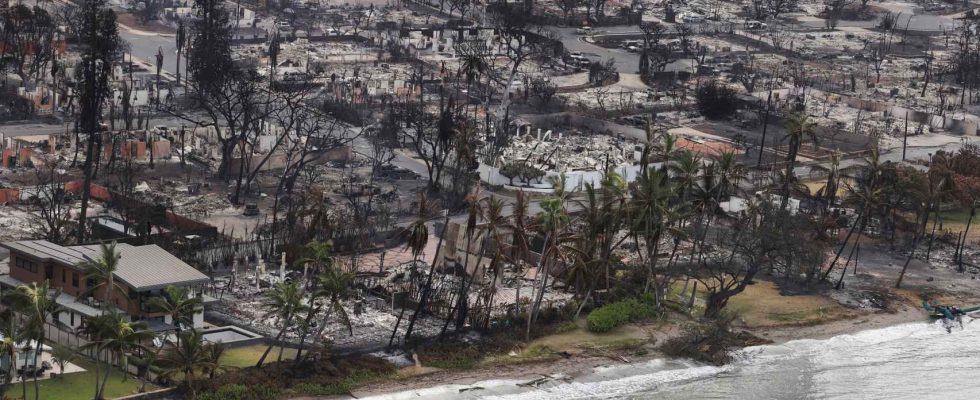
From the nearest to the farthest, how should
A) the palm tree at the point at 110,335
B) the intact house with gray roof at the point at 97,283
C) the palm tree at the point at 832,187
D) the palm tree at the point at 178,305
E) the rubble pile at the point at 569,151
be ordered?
1. the palm tree at the point at 110,335
2. the palm tree at the point at 178,305
3. the intact house with gray roof at the point at 97,283
4. the palm tree at the point at 832,187
5. the rubble pile at the point at 569,151

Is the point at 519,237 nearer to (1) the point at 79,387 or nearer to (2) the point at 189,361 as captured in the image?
(2) the point at 189,361

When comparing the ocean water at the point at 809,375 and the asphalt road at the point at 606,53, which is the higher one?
the ocean water at the point at 809,375

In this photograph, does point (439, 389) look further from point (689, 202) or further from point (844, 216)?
point (844, 216)

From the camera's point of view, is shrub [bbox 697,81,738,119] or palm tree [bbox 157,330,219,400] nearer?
palm tree [bbox 157,330,219,400]

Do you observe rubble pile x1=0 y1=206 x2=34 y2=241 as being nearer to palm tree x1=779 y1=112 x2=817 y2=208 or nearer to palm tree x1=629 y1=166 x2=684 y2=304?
palm tree x1=629 y1=166 x2=684 y2=304

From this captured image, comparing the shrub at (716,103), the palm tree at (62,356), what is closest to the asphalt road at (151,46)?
the shrub at (716,103)

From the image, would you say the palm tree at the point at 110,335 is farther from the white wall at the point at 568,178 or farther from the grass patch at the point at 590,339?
the white wall at the point at 568,178

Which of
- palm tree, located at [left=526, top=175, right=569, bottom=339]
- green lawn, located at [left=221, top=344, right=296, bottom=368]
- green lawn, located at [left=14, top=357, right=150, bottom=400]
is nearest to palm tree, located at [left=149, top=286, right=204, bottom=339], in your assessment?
green lawn, located at [left=221, top=344, right=296, bottom=368]
